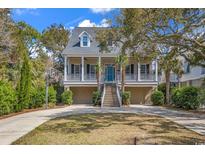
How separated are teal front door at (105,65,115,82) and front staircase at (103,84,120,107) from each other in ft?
6.06

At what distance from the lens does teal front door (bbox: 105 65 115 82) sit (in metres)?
29.7

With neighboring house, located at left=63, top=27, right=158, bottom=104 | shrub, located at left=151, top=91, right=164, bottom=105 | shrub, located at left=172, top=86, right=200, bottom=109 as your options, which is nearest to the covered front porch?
neighboring house, located at left=63, top=27, right=158, bottom=104

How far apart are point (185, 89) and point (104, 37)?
30.0 ft

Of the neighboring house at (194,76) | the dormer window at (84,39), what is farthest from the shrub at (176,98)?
the dormer window at (84,39)

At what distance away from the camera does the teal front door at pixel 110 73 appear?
29.7 m

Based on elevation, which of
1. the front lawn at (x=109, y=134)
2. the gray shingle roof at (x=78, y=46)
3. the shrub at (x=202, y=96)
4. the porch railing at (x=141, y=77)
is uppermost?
the gray shingle roof at (x=78, y=46)

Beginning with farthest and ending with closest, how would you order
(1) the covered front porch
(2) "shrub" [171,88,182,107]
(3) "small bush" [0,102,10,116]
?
(1) the covered front porch
(2) "shrub" [171,88,182,107]
(3) "small bush" [0,102,10,116]

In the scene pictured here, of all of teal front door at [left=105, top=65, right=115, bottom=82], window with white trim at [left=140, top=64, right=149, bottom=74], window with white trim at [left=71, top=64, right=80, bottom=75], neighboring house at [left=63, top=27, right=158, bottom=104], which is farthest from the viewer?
window with white trim at [left=140, top=64, right=149, bottom=74]

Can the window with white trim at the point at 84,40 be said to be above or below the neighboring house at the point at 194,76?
above

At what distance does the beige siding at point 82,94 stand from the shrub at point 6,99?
12054 mm

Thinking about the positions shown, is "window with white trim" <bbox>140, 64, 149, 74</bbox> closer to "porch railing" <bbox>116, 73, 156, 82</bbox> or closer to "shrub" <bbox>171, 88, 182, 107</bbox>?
"porch railing" <bbox>116, 73, 156, 82</bbox>

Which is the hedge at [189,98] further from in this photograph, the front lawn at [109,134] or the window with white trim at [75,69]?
the window with white trim at [75,69]
